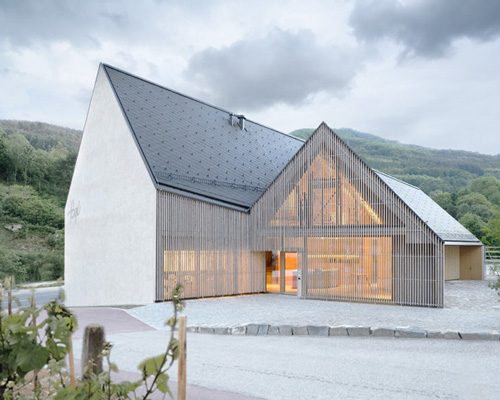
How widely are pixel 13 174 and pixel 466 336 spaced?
2637 inches

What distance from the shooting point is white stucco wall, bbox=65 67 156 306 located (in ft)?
58.3

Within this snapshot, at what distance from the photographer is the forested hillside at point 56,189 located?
44.5m

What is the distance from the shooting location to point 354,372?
6.97 metres

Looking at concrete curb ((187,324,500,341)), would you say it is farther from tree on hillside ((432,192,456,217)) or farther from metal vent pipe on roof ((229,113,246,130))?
tree on hillside ((432,192,456,217))

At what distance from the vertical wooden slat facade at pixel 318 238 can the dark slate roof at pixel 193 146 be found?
1.28m

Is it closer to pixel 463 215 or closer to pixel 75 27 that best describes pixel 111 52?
pixel 75 27

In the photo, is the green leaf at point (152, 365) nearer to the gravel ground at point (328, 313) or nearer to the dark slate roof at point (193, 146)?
the gravel ground at point (328, 313)

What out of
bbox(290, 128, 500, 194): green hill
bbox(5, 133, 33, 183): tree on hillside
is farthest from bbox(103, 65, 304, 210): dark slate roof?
bbox(290, 128, 500, 194): green hill

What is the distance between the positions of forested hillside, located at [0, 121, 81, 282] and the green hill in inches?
1807

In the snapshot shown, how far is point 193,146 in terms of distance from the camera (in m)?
21.5

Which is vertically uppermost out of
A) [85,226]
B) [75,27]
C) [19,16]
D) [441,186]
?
[19,16]

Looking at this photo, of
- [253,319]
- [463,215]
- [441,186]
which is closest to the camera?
[253,319]

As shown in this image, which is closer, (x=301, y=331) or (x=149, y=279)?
(x=301, y=331)

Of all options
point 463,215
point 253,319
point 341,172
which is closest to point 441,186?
point 463,215
